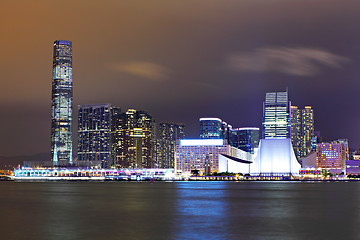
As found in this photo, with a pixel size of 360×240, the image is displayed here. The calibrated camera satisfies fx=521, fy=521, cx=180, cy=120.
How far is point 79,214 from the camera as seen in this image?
52500 millimetres

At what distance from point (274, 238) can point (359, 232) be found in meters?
7.15

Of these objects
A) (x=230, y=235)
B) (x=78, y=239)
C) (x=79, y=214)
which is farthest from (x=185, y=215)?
(x=78, y=239)

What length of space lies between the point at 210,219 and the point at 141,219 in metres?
6.31

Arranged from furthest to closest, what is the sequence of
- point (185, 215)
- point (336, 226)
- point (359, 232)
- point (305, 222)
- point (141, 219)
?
point (185, 215)
point (141, 219)
point (305, 222)
point (336, 226)
point (359, 232)

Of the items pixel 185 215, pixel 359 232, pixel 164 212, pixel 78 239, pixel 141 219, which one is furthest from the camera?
pixel 164 212

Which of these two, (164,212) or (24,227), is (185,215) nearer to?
(164,212)

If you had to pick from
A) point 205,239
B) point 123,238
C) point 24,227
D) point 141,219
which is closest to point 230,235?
point 205,239

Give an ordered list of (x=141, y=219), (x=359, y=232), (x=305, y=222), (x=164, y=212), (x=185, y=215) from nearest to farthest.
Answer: (x=359, y=232)
(x=305, y=222)
(x=141, y=219)
(x=185, y=215)
(x=164, y=212)

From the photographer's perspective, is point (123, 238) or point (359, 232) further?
point (359, 232)

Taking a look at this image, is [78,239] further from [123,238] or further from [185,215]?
[185,215]

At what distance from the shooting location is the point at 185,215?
5134 centimetres

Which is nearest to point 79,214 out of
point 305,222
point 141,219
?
point 141,219

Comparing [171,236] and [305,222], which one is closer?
[171,236]

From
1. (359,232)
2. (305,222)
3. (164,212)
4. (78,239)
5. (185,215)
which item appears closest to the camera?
(78,239)
